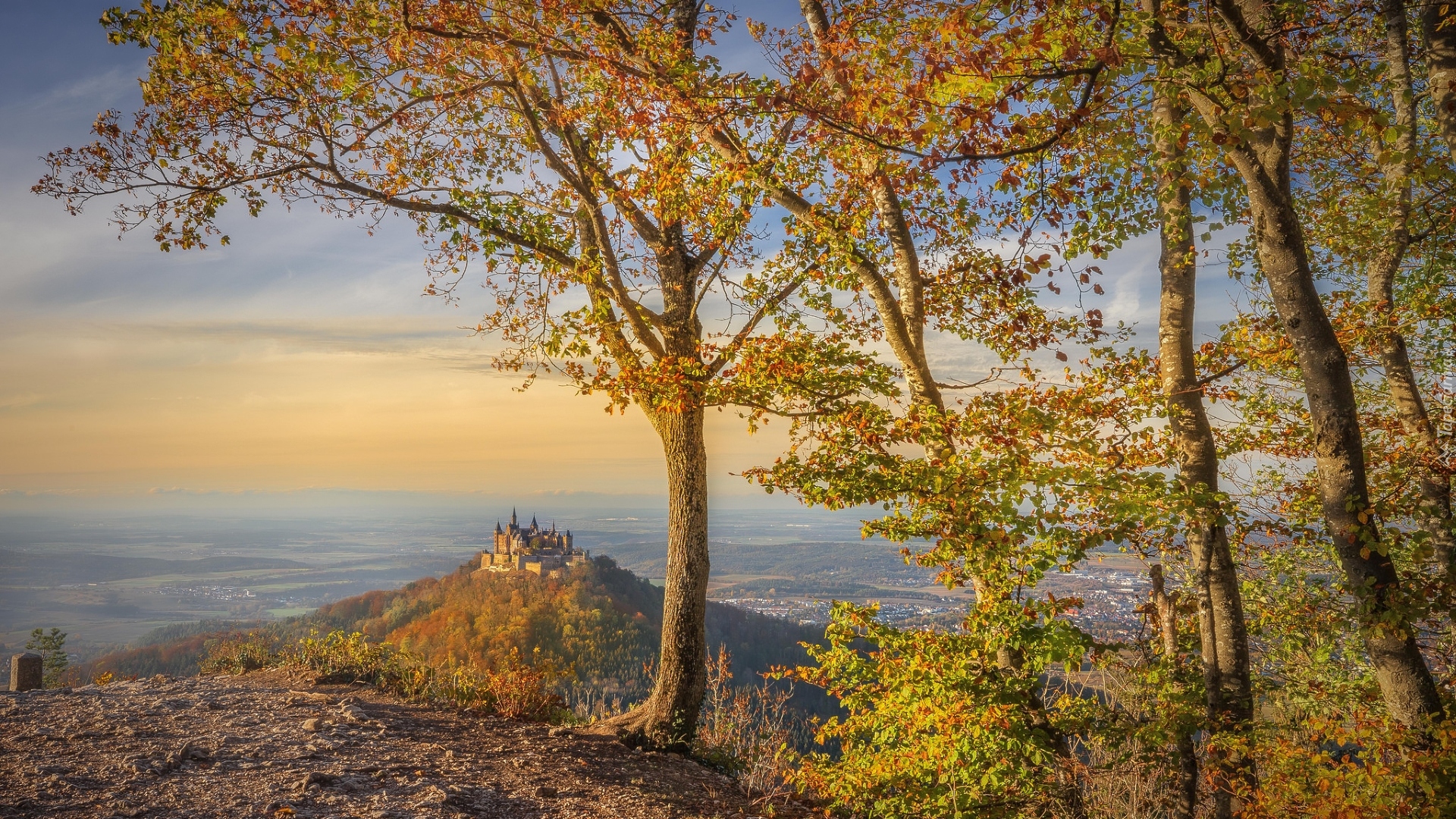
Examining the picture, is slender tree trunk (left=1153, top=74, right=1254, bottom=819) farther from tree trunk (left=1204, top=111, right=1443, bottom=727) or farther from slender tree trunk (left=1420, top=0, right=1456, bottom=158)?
slender tree trunk (left=1420, top=0, right=1456, bottom=158)

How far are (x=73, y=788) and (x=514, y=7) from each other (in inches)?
261

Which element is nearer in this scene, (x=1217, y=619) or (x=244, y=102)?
(x=1217, y=619)

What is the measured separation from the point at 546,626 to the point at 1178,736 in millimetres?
23121

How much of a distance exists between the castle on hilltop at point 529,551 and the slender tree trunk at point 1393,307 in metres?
41.4

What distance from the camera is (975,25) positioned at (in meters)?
3.94

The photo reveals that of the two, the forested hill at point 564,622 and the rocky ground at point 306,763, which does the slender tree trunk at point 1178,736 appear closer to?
the rocky ground at point 306,763

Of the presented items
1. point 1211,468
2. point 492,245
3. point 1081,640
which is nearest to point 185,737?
point 492,245

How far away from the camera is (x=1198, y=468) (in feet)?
19.8

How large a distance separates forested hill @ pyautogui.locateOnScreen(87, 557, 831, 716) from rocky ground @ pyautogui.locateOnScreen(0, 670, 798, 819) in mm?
11563

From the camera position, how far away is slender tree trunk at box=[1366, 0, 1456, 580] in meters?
5.63

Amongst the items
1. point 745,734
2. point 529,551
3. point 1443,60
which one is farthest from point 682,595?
point 529,551

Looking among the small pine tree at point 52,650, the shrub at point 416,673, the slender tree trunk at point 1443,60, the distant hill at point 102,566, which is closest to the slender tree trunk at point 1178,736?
the slender tree trunk at point 1443,60

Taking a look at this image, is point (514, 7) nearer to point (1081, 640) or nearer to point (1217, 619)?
point (1081, 640)

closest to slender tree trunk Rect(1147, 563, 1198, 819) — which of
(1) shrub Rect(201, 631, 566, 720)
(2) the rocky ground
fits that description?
(2) the rocky ground
